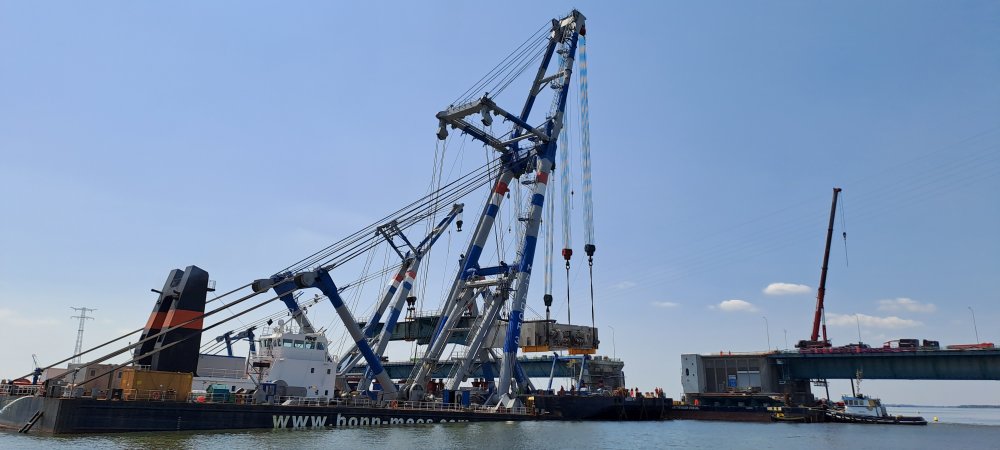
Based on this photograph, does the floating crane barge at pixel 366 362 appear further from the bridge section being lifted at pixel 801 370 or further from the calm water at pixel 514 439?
the bridge section being lifted at pixel 801 370

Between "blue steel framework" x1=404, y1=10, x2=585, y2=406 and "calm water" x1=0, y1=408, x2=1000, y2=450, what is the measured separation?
696 centimetres

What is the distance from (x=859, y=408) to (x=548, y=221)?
3796 centimetres

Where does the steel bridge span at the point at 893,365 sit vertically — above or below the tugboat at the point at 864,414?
above

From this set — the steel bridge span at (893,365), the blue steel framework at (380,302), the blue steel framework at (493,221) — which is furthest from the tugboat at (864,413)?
the blue steel framework at (380,302)

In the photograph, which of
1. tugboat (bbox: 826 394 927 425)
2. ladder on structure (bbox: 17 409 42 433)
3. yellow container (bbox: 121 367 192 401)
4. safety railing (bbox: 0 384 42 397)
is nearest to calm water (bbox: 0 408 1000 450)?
ladder on structure (bbox: 17 409 42 433)

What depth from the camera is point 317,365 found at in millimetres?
38969

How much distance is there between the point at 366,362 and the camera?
153 ft

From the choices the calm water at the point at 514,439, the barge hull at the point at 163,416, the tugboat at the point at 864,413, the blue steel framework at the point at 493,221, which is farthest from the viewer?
the tugboat at the point at 864,413

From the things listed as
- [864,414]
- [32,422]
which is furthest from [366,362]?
[864,414]

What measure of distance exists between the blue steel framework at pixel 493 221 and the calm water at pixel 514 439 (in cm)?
696

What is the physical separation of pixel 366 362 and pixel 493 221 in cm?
1485

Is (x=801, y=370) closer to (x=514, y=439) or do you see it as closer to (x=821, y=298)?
(x=821, y=298)

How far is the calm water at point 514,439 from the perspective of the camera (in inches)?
1056

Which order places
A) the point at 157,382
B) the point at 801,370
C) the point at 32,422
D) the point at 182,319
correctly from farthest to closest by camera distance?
the point at 801,370
the point at 182,319
the point at 157,382
the point at 32,422
